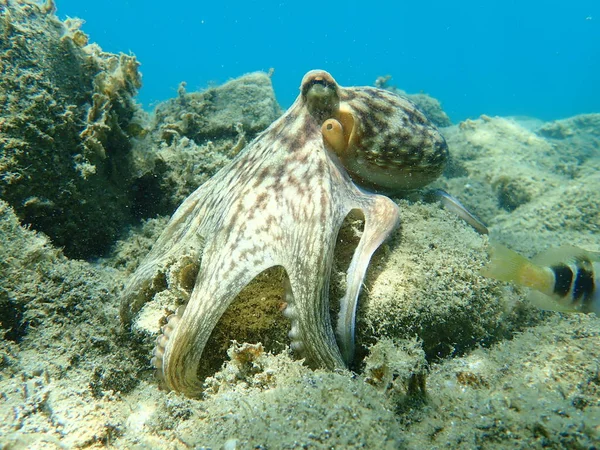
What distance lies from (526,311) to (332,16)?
14894 centimetres

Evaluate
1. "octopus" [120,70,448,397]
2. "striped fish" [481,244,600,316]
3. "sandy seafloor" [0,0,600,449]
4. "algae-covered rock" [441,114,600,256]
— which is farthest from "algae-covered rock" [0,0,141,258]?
"algae-covered rock" [441,114,600,256]

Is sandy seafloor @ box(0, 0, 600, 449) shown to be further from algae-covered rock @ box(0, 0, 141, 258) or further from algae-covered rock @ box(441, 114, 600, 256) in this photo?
algae-covered rock @ box(441, 114, 600, 256)

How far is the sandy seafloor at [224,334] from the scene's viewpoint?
1554 millimetres

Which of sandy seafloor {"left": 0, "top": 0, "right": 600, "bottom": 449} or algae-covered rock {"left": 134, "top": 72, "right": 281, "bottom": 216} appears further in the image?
algae-covered rock {"left": 134, "top": 72, "right": 281, "bottom": 216}

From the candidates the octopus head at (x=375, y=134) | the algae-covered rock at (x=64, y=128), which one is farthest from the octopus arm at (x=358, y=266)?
the algae-covered rock at (x=64, y=128)

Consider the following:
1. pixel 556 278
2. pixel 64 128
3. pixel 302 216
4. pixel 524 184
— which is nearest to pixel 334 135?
pixel 302 216

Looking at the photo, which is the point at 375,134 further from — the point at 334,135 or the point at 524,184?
the point at 524,184

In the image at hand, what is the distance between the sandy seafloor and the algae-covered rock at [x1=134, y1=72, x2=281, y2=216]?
42mm

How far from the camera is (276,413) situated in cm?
154

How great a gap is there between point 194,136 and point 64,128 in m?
2.50

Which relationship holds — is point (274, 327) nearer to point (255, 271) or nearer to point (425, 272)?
point (255, 271)

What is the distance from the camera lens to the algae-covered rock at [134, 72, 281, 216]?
15.6ft

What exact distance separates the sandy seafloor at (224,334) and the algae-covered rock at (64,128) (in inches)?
0.7

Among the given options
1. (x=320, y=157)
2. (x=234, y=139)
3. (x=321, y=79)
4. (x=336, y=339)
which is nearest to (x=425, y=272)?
(x=336, y=339)
